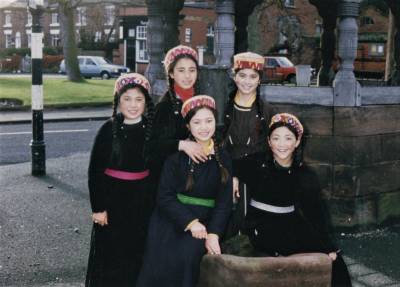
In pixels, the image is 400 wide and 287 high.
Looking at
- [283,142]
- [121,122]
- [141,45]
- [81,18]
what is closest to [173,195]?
[121,122]

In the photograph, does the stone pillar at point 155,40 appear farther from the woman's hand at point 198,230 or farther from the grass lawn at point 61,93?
the grass lawn at point 61,93

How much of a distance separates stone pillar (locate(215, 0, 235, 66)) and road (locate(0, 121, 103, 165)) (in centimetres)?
569

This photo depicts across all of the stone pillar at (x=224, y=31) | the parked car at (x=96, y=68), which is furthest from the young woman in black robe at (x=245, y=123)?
the parked car at (x=96, y=68)

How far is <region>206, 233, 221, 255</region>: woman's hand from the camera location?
3.36 meters

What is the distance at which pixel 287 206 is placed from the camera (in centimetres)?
367

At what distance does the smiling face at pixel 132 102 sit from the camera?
3732mm

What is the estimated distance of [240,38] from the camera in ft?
24.9

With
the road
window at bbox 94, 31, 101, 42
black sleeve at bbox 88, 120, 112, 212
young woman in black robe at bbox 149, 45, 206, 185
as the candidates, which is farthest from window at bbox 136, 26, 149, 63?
black sleeve at bbox 88, 120, 112, 212

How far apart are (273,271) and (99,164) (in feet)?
4.56

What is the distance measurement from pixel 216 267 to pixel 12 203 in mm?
4429

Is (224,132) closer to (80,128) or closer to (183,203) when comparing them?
(183,203)

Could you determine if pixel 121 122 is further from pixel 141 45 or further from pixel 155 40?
pixel 141 45

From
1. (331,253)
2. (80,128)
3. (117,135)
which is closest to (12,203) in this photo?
(117,135)

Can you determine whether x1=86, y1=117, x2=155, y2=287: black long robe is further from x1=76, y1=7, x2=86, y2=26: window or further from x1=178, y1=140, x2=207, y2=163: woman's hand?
x1=76, y1=7, x2=86, y2=26: window
